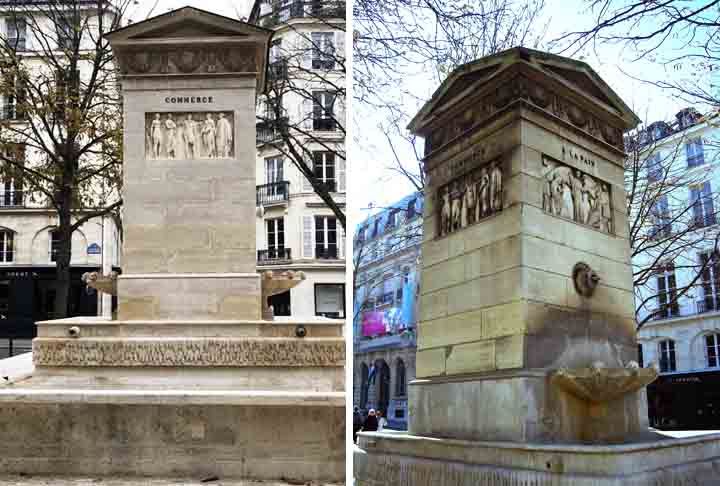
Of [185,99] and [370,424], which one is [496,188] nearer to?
[370,424]

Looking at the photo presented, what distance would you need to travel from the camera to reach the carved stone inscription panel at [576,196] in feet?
14.5

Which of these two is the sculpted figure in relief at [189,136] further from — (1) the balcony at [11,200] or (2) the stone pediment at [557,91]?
Answer: (1) the balcony at [11,200]

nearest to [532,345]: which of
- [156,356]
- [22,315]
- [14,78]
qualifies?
[156,356]

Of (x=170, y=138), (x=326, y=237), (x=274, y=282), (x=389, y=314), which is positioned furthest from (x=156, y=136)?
(x=326, y=237)

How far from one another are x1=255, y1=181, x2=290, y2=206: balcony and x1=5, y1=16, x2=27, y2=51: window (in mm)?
8346

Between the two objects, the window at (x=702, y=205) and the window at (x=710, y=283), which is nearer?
the window at (x=710, y=283)

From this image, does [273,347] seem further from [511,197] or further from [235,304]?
[511,197]

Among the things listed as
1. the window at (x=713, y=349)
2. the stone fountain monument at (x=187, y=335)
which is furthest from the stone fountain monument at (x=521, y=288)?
the stone fountain monument at (x=187, y=335)

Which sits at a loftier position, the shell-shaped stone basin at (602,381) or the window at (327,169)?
the window at (327,169)

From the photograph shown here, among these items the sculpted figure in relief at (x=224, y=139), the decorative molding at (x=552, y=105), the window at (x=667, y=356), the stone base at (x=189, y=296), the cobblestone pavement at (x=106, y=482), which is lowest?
the cobblestone pavement at (x=106, y=482)

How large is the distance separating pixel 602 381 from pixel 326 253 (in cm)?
1905

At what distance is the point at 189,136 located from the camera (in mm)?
7336

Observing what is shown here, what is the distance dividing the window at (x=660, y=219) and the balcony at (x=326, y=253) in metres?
18.5

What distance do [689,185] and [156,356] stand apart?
416cm
